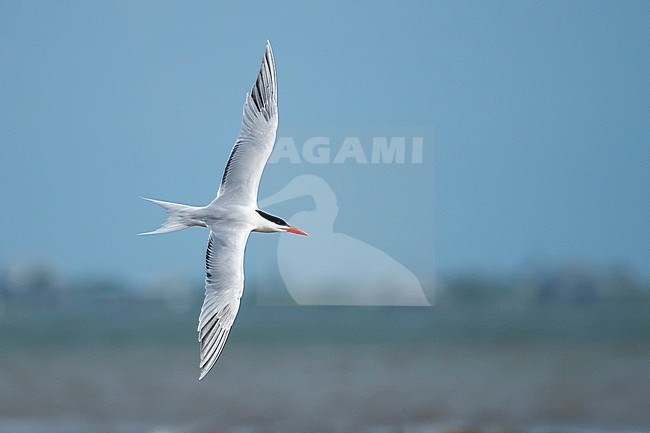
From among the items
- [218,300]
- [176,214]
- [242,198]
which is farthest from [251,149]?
[218,300]

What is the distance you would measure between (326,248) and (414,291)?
0.83m

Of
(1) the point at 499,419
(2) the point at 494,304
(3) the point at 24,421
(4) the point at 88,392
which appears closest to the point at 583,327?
(2) the point at 494,304

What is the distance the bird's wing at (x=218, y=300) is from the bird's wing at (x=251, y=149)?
0.96 feet

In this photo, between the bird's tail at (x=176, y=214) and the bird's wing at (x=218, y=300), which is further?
the bird's tail at (x=176, y=214)

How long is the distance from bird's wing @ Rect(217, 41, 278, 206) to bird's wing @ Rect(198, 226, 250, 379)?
0.29m

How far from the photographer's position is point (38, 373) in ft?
22.7

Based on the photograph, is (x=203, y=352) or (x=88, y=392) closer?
(x=203, y=352)

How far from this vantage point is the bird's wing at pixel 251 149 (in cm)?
392

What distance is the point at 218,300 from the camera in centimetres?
367

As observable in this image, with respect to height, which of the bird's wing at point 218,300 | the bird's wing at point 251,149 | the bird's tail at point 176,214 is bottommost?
the bird's wing at point 218,300

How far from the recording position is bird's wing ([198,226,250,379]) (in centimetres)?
365

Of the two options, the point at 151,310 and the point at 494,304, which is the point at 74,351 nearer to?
the point at 151,310

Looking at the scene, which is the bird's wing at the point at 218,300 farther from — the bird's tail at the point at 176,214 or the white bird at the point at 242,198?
the bird's tail at the point at 176,214

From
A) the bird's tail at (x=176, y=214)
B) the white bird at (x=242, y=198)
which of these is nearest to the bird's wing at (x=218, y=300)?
the white bird at (x=242, y=198)
